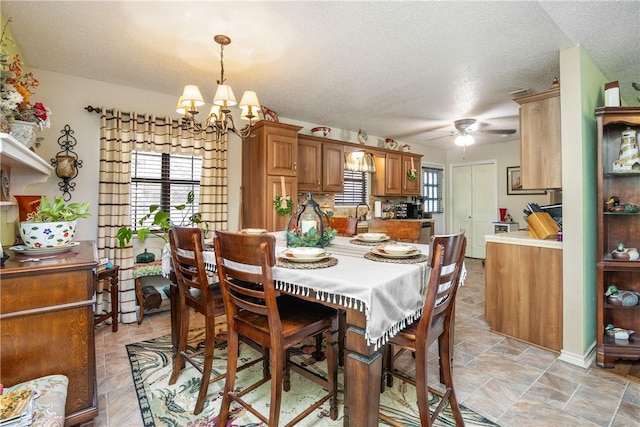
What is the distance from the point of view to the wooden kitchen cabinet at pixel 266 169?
12.4 feet

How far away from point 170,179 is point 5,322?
8.29 ft

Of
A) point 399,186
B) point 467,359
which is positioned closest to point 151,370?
point 467,359

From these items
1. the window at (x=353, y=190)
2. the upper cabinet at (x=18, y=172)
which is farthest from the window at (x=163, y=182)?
the window at (x=353, y=190)

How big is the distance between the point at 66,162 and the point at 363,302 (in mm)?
3250

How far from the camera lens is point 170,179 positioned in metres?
3.68

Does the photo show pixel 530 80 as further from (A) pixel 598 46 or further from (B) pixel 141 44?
(B) pixel 141 44

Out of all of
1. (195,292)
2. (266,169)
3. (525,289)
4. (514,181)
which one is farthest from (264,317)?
(514,181)

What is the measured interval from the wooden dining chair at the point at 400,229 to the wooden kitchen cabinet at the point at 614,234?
4.46ft

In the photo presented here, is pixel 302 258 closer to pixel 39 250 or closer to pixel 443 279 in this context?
pixel 443 279

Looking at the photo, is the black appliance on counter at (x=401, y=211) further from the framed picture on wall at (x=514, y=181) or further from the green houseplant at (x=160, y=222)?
the green houseplant at (x=160, y=222)

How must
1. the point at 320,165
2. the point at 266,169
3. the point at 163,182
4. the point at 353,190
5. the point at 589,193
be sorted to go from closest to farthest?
the point at 589,193 < the point at 163,182 < the point at 266,169 < the point at 320,165 < the point at 353,190

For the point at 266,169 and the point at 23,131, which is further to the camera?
the point at 266,169

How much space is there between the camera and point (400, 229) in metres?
2.49

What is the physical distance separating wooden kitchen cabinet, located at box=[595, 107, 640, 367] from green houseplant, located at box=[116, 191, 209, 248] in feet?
11.6
